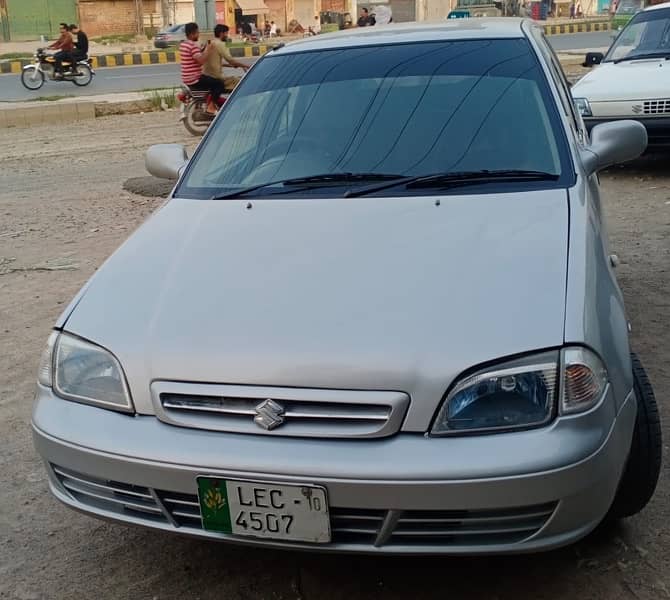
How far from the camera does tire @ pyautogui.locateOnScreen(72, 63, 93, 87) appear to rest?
19125mm

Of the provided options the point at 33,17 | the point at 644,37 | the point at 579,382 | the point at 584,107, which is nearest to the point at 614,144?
the point at 579,382

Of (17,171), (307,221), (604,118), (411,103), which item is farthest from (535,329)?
(17,171)

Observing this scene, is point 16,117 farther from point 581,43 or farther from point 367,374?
point 581,43

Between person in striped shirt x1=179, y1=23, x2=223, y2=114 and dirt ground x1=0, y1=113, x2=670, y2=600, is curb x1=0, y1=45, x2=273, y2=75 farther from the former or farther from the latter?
dirt ground x1=0, y1=113, x2=670, y2=600

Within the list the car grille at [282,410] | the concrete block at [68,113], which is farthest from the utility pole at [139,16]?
the car grille at [282,410]

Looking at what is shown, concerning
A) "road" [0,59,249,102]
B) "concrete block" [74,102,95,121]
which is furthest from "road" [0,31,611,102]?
"concrete block" [74,102,95,121]

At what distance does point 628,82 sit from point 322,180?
572cm

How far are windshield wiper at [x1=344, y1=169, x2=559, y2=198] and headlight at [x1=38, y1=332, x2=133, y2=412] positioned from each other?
106 cm

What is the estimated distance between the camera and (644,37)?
29.0 ft

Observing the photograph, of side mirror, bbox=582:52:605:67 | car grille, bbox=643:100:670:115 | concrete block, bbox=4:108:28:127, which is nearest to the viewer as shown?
car grille, bbox=643:100:670:115

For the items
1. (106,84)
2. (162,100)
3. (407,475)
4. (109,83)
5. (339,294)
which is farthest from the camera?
(109,83)

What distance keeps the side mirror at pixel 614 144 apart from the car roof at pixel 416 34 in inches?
21.9

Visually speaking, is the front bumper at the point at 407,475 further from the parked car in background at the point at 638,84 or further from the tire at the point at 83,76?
the tire at the point at 83,76

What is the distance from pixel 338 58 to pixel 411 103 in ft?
1.54
